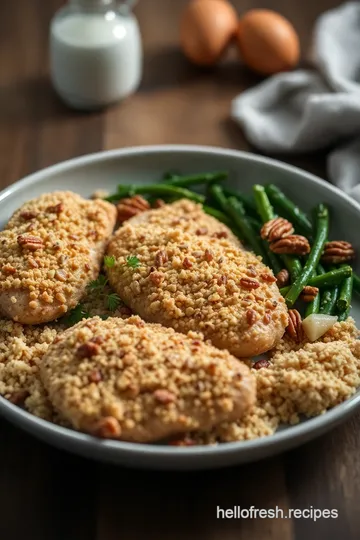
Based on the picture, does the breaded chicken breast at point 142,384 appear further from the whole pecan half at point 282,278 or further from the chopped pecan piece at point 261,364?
the whole pecan half at point 282,278

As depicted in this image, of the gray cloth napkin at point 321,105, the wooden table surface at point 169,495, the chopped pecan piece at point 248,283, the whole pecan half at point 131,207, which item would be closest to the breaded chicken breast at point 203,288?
the chopped pecan piece at point 248,283

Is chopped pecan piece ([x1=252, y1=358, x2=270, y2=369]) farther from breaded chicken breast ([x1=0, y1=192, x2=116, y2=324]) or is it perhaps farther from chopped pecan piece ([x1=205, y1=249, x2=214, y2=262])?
breaded chicken breast ([x1=0, y1=192, x2=116, y2=324])

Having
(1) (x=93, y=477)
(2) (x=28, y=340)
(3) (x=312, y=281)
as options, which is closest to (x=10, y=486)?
(1) (x=93, y=477)

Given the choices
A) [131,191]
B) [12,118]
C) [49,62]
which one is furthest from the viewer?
[49,62]

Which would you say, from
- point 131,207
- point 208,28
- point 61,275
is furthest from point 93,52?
point 61,275

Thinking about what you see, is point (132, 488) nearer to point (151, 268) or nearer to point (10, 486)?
point (10, 486)

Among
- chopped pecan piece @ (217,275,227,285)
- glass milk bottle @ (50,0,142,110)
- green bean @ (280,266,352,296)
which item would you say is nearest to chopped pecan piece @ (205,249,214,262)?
chopped pecan piece @ (217,275,227,285)
